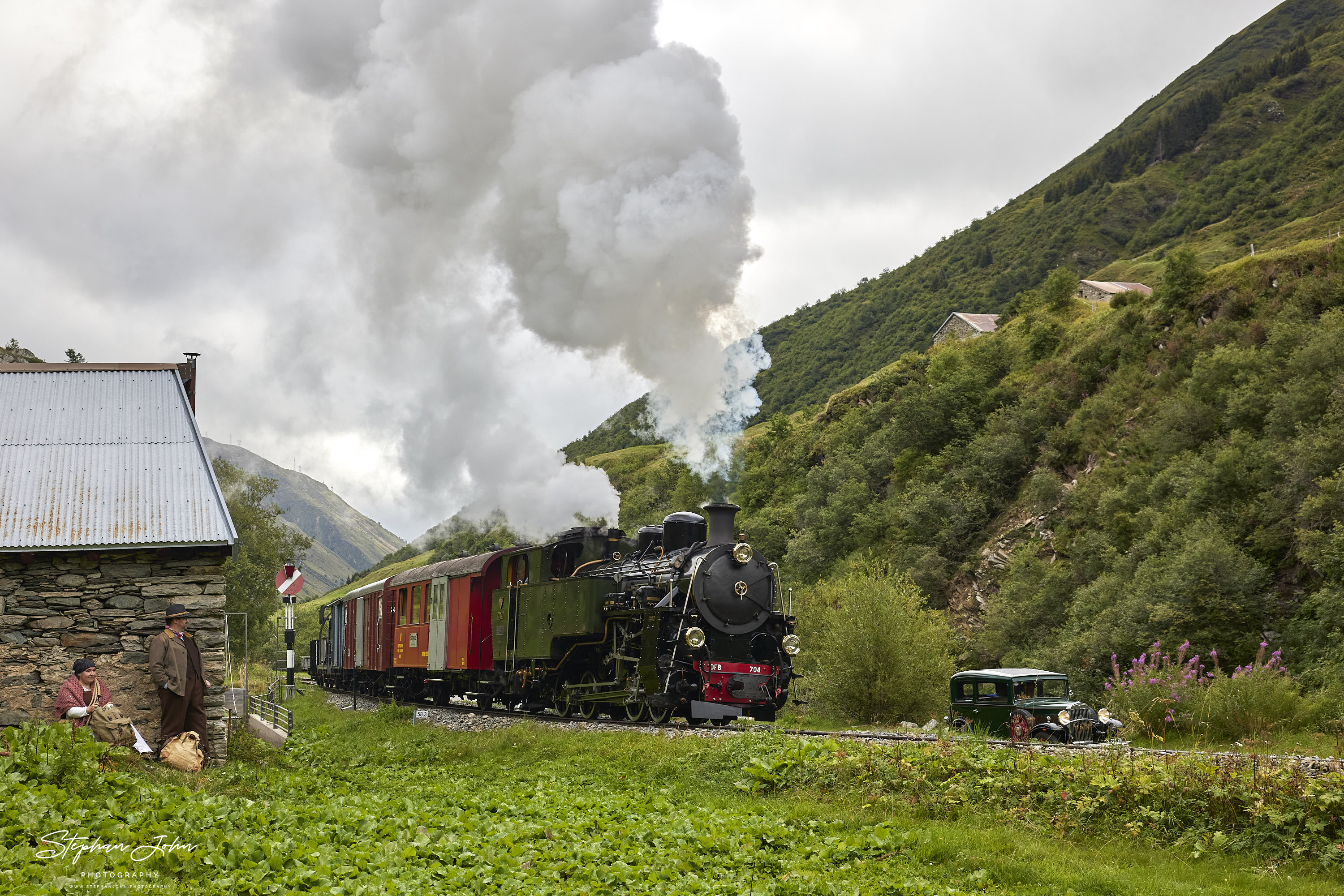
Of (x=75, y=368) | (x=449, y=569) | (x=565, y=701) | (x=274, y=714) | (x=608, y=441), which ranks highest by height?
(x=608, y=441)

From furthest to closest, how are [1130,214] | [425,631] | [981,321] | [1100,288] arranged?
[1130,214] < [981,321] < [1100,288] < [425,631]

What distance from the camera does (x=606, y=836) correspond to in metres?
7.87

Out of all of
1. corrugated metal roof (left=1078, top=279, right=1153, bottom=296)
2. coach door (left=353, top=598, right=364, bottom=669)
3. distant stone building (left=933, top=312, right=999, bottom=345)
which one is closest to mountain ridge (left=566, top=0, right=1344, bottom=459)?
corrugated metal roof (left=1078, top=279, right=1153, bottom=296)

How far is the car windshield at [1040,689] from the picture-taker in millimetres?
15680

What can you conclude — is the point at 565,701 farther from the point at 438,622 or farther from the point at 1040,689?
the point at 1040,689

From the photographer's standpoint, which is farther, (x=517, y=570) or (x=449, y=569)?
(x=449, y=569)

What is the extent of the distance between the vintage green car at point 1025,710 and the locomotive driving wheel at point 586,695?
21.0 ft

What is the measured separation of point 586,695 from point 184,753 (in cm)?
849

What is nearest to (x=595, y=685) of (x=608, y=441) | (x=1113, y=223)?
(x=608, y=441)

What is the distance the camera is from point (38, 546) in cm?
1079

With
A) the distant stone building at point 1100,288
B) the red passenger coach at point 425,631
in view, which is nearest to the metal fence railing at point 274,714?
the red passenger coach at point 425,631

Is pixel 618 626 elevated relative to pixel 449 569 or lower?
lower

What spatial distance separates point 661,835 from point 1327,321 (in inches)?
1049

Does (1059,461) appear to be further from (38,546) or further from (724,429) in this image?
(38,546)
